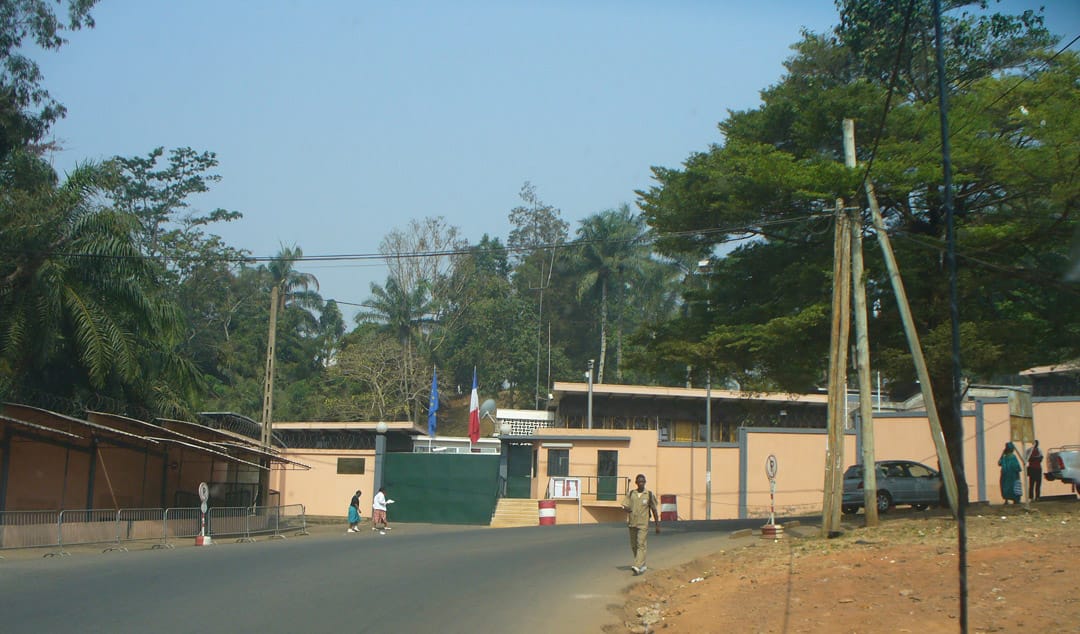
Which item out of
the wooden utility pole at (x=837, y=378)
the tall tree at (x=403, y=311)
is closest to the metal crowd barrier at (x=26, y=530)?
the wooden utility pole at (x=837, y=378)

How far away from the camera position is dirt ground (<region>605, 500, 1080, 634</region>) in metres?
10.4

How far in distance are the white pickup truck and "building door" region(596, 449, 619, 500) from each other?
17.7m

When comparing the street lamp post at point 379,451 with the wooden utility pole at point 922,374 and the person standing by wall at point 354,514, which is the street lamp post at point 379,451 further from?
the wooden utility pole at point 922,374

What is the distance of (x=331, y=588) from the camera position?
1455 cm

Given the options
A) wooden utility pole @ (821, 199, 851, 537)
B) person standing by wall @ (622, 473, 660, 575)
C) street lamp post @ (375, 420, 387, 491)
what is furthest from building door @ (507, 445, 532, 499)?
person standing by wall @ (622, 473, 660, 575)

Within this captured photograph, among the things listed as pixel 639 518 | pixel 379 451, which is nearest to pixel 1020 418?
pixel 639 518

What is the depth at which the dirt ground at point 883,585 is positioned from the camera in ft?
34.0

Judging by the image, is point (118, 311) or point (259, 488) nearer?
point (118, 311)

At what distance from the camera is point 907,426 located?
38.4 meters

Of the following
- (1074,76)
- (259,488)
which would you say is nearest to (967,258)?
(1074,76)

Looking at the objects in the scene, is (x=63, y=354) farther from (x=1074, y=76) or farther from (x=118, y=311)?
(x=1074, y=76)

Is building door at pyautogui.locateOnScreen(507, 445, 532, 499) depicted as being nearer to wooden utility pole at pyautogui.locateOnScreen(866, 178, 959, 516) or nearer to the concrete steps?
the concrete steps

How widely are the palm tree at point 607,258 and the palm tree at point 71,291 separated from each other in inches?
1464

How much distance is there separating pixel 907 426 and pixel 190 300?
45.6 metres
